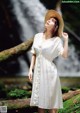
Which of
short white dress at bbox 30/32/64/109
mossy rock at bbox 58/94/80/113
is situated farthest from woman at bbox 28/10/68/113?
mossy rock at bbox 58/94/80/113

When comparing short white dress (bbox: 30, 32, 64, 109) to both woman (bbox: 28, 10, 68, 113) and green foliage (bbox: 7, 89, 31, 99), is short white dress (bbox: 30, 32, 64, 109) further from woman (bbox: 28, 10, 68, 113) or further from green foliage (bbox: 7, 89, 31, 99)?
green foliage (bbox: 7, 89, 31, 99)

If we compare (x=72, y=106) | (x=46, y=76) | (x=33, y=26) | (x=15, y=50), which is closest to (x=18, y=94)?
(x=15, y=50)

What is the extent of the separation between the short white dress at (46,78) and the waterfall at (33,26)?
1.16m

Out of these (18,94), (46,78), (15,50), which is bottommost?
(18,94)

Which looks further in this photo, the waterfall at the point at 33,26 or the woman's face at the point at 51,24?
the waterfall at the point at 33,26

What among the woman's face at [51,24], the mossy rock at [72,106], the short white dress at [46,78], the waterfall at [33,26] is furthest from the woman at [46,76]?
the waterfall at [33,26]

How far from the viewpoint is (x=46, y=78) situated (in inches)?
157

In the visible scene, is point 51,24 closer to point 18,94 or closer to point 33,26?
point 33,26

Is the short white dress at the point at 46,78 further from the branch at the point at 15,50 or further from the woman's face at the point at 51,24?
the branch at the point at 15,50

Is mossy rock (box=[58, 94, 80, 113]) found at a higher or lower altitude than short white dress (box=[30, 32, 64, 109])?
lower

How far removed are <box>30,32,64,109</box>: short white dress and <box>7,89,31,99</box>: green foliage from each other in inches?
46.3

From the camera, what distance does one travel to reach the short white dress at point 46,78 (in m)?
3.99

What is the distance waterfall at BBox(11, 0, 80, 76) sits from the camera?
517 centimetres

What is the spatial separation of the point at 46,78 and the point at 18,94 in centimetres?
129
